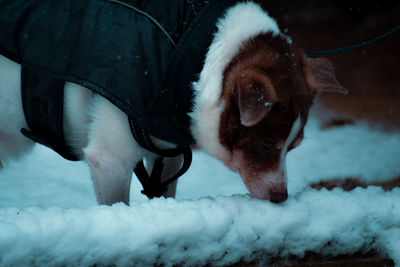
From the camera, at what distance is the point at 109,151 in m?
1.80

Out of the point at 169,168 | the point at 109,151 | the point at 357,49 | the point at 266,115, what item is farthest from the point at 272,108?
the point at 357,49

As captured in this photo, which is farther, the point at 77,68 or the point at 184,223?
the point at 77,68

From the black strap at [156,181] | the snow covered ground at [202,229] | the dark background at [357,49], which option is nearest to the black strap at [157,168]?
the black strap at [156,181]

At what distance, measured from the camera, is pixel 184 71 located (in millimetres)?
1652

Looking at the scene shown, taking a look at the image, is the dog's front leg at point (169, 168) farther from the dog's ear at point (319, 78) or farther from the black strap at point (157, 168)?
the dog's ear at point (319, 78)

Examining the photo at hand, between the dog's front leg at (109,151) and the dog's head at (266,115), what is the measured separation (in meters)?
0.37

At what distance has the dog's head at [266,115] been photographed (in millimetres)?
1684

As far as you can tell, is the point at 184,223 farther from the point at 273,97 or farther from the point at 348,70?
the point at 348,70

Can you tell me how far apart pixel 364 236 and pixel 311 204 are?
23cm

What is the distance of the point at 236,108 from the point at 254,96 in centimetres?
14

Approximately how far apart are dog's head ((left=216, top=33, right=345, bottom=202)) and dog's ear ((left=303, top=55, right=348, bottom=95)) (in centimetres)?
7

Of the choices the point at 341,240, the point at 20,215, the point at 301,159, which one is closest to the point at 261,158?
the point at 341,240

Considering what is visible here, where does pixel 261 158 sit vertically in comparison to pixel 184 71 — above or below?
below

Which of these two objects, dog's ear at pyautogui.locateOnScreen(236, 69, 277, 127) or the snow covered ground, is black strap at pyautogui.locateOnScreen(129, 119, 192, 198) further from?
dog's ear at pyautogui.locateOnScreen(236, 69, 277, 127)
